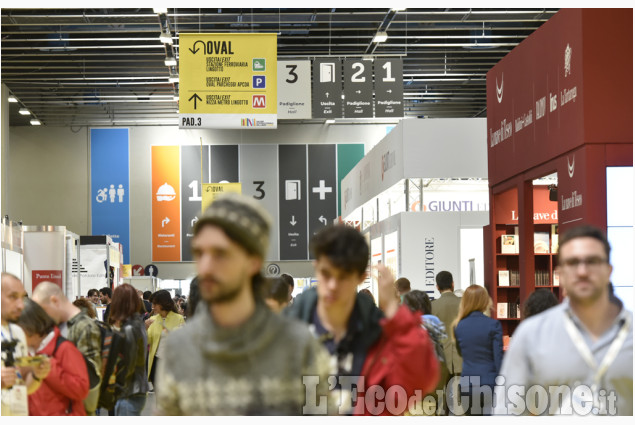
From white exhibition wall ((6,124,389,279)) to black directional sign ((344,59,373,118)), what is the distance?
1480 centimetres

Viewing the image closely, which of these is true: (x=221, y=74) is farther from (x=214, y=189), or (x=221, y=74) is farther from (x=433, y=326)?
(x=214, y=189)

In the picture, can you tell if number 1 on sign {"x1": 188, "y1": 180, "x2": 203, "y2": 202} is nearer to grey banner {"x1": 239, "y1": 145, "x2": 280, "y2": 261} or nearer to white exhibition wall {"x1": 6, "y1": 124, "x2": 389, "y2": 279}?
white exhibition wall {"x1": 6, "y1": 124, "x2": 389, "y2": 279}

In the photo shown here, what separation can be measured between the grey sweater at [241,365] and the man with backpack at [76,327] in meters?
2.88

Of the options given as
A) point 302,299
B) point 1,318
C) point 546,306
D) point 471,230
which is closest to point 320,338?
point 302,299

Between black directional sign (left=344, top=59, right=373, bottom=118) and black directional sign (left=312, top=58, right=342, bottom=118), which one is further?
black directional sign (left=344, top=59, right=373, bottom=118)

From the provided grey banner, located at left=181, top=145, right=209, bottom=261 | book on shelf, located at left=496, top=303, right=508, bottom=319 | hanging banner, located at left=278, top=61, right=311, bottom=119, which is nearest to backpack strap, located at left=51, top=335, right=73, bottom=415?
book on shelf, located at left=496, top=303, right=508, bottom=319

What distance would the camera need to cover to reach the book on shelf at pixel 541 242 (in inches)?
446

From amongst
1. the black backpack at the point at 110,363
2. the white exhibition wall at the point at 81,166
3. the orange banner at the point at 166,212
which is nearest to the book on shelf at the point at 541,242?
the black backpack at the point at 110,363

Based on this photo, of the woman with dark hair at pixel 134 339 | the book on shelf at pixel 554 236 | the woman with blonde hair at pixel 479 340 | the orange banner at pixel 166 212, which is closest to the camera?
the woman with dark hair at pixel 134 339

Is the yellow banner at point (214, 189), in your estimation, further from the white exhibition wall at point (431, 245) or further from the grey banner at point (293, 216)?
the grey banner at point (293, 216)

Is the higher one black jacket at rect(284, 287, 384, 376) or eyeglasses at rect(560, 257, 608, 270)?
eyeglasses at rect(560, 257, 608, 270)

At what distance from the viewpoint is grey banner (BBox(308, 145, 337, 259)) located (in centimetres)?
2920
